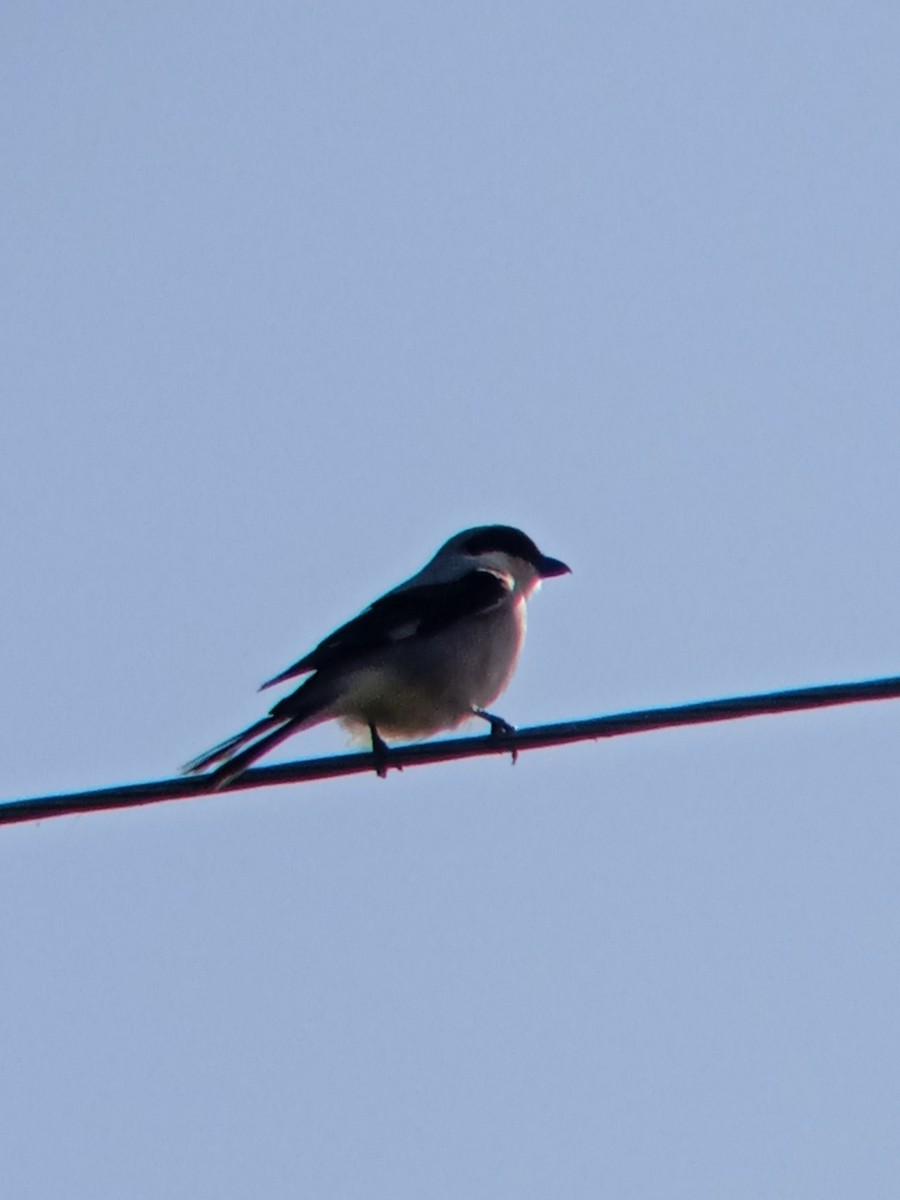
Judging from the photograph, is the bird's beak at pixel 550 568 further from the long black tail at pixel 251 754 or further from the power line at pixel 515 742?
the power line at pixel 515 742

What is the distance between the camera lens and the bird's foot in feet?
16.6

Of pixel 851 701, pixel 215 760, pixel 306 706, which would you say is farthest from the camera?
pixel 306 706

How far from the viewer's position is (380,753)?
527 centimetres

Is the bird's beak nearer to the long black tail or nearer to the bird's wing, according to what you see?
the bird's wing

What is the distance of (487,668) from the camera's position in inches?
294

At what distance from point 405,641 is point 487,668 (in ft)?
A: 1.30

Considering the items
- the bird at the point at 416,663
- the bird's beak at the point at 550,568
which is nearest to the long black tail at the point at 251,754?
the bird at the point at 416,663

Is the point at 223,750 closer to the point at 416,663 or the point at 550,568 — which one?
the point at 416,663

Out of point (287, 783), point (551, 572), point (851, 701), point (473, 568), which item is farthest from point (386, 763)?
point (551, 572)

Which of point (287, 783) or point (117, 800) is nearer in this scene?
point (117, 800)

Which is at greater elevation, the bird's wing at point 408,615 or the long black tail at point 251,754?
the bird's wing at point 408,615

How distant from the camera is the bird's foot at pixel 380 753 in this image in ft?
16.6

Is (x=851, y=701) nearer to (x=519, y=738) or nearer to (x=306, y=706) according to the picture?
(x=519, y=738)

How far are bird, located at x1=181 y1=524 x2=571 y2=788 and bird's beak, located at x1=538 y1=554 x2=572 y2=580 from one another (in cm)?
74
